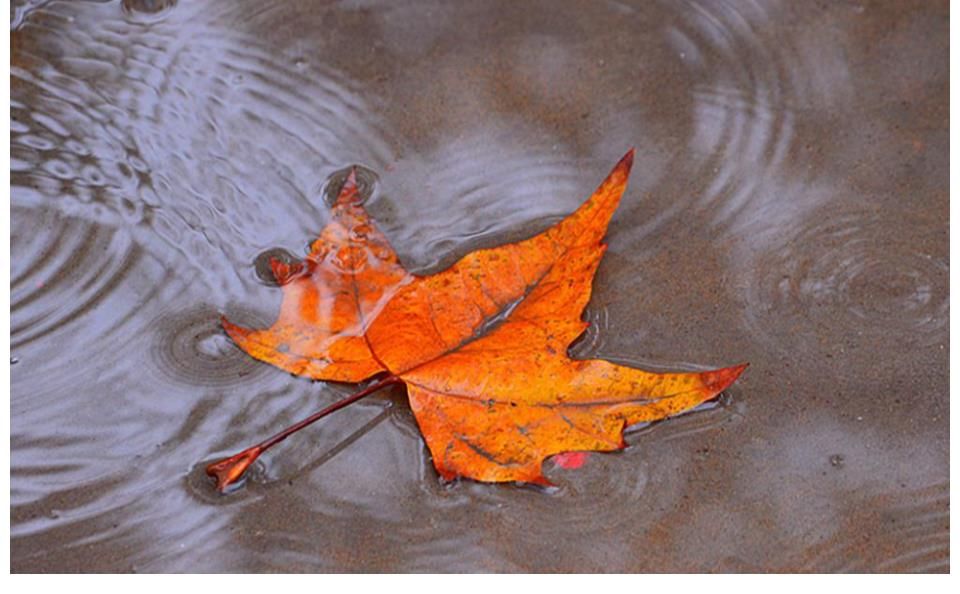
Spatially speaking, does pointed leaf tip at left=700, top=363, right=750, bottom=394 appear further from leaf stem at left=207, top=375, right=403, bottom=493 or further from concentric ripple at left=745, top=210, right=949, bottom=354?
leaf stem at left=207, top=375, right=403, bottom=493

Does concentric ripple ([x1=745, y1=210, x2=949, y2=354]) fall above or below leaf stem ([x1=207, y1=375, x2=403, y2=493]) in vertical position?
above

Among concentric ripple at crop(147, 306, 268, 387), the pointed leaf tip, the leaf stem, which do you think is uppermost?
concentric ripple at crop(147, 306, 268, 387)

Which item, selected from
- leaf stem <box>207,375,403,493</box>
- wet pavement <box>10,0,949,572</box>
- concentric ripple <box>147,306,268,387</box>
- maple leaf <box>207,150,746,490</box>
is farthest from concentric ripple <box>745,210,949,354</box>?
concentric ripple <box>147,306,268,387</box>

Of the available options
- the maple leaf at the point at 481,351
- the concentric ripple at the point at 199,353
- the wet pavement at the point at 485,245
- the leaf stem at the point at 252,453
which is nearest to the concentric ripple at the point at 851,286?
the wet pavement at the point at 485,245

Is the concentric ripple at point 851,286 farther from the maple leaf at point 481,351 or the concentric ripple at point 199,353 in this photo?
the concentric ripple at point 199,353

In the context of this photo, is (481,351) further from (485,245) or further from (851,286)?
(851,286)

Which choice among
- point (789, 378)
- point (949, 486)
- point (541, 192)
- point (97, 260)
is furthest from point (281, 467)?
point (949, 486)

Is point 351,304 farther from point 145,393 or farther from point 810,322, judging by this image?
point 810,322
